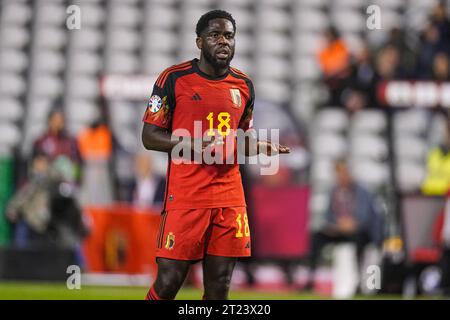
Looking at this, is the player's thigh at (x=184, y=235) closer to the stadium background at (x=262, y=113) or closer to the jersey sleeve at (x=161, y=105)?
the jersey sleeve at (x=161, y=105)

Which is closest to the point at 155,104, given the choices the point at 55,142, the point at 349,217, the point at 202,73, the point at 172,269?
the point at 202,73

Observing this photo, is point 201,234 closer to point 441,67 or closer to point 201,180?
point 201,180

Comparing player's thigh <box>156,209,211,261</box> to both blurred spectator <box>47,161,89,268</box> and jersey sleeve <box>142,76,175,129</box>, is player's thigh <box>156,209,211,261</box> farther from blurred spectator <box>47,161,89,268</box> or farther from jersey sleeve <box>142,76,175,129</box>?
blurred spectator <box>47,161,89,268</box>

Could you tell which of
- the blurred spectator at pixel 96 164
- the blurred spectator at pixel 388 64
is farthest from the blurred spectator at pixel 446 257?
the blurred spectator at pixel 96 164

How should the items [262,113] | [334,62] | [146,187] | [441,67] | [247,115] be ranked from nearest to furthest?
[247,115]
[146,187]
[262,113]
[441,67]
[334,62]

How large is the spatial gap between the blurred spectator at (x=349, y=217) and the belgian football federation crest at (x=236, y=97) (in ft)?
20.8

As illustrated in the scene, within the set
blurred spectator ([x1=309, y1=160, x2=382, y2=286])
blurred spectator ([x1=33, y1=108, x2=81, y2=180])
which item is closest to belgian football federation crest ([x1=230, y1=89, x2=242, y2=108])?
blurred spectator ([x1=309, y1=160, x2=382, y2=286])

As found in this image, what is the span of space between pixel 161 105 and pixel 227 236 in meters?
0.75

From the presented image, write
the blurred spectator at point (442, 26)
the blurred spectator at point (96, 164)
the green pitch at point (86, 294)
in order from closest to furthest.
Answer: the green pitch at point (86, 294) < the blurred spectator at point (96, 164) < the blurred spectator at point (442, 26)

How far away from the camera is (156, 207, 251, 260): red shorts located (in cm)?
484

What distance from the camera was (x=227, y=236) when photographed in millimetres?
4891

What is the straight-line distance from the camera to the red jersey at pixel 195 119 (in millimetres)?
4902

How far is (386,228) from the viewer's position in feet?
37.3

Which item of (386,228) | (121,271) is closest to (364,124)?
(386,228)
